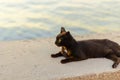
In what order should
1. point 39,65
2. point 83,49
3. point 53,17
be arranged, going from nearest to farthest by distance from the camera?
point 39,65
point 83,49
point 53,17

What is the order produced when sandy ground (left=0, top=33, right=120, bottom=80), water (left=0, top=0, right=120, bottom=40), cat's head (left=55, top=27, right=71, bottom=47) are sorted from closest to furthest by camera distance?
sandy ground (left=0, top=33, right=120, bottom=80)
cat's head (left=55, top=27, right=71, bottom=47)
water (left=0, top=0, right=120, bottom=40)

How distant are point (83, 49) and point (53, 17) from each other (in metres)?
3.92

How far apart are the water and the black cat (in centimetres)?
252

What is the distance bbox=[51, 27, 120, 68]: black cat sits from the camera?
605 cm

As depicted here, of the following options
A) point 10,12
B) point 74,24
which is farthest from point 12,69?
point 10,12

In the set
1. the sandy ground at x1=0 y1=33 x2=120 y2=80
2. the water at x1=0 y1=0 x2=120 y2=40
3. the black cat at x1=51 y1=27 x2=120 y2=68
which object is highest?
the black cat at x1=51 y1=27 x2=120 y2=68

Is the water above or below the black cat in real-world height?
below

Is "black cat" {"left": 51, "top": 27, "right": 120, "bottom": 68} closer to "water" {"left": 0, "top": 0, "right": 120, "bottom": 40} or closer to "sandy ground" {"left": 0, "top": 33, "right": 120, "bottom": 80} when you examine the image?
"sandy ground" {"left": 0, "top": 33, "right": 120, "bottom": 80}

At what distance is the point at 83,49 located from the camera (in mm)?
6172

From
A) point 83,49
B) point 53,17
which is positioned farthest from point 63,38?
point 53,17

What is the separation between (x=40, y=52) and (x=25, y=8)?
4334mm

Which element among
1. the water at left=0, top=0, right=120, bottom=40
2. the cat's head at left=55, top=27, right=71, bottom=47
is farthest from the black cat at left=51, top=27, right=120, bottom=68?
the water at left=0, top=0, right=120, bottom=40

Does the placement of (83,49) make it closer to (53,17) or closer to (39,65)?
(39,65)

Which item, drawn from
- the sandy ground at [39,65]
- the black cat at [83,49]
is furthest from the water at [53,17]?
the black cat at [83,49]
